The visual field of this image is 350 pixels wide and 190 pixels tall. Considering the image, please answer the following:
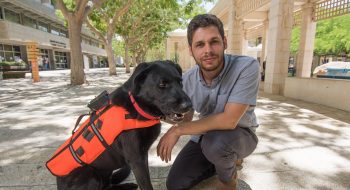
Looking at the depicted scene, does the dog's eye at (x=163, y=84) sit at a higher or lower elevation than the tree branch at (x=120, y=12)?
lower

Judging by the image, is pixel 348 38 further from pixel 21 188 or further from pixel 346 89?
pixel 21 188

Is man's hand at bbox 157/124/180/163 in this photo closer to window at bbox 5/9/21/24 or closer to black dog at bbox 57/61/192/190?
black dog at bbox 57/61/192/190

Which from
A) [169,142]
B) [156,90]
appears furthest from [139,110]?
[169,142]

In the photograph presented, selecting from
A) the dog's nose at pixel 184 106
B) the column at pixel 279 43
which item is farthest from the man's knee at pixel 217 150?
the column at pixel 279 43

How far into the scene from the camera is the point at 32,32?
31172mm

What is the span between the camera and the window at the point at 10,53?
87.9 ft

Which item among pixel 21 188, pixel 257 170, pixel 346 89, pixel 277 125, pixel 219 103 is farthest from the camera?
pixel 346 89

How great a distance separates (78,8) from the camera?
11.1 m

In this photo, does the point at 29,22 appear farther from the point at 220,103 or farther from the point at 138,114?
the point at 220,103

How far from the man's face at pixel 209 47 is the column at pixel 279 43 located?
7399 millimetres

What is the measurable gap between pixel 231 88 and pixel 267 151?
5.86ft

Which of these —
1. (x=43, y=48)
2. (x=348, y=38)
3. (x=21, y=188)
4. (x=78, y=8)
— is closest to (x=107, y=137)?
(x=21, y=188)

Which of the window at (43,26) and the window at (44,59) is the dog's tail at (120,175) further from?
the window at (43,26)

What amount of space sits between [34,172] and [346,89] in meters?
6.90
